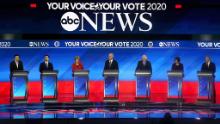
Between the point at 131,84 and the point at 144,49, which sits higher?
the point at 144,49

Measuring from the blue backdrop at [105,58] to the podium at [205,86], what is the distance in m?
0.77

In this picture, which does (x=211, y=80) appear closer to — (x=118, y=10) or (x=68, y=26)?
(x=118, y=10)

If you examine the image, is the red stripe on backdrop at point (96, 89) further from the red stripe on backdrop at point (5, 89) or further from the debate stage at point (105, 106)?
the red stripe on backdrop at point (5, 89)

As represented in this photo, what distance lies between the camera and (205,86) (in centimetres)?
1097

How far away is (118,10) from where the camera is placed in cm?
1148

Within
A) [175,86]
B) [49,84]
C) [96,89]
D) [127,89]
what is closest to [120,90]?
[127,89]

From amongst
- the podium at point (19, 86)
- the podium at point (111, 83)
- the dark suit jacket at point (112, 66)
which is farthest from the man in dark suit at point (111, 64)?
the podium at point (19, 86)

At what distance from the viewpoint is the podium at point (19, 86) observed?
10.9m

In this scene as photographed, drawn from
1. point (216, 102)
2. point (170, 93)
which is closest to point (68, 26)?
point (170, 93)

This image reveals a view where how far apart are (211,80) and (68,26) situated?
11.2ft

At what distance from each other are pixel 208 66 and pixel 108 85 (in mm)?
2357

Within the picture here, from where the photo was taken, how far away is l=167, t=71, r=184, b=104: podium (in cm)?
1106

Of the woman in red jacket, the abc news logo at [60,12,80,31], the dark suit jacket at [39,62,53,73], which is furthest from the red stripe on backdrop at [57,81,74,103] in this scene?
the abc news logo at [60,12,80,31]

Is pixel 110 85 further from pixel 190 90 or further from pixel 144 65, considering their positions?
pixel 190 90
